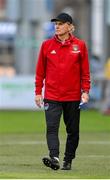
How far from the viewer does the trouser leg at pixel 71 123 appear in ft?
42.6

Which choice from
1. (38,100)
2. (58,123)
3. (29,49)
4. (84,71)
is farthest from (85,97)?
(29,49)

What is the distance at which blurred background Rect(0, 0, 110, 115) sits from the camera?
3409cm

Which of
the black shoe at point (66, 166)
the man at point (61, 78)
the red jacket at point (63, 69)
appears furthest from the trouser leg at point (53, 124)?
the black shoe at point (66, 166)

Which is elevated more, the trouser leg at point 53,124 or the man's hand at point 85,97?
the man's hand at point 85,97

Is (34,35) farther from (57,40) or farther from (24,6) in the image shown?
(57,40)

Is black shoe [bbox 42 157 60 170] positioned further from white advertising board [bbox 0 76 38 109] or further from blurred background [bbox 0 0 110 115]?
white advertising board [bbox 0 76 38 109]

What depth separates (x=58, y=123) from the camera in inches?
510

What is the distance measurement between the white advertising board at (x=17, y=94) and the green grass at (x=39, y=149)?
5.48 metres

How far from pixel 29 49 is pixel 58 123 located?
102 feet

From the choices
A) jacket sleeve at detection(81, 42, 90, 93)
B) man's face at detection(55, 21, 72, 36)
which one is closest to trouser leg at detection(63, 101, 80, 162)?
jacket sleeve at detection(81, 42, 90, 93)

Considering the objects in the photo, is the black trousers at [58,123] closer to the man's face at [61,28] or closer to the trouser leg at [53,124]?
the trouser leg at [53,124]

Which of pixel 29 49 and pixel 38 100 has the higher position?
pixel 38 100

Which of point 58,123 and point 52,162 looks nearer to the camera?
point 52,162

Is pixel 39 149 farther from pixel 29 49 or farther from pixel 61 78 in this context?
pixel 29 49
